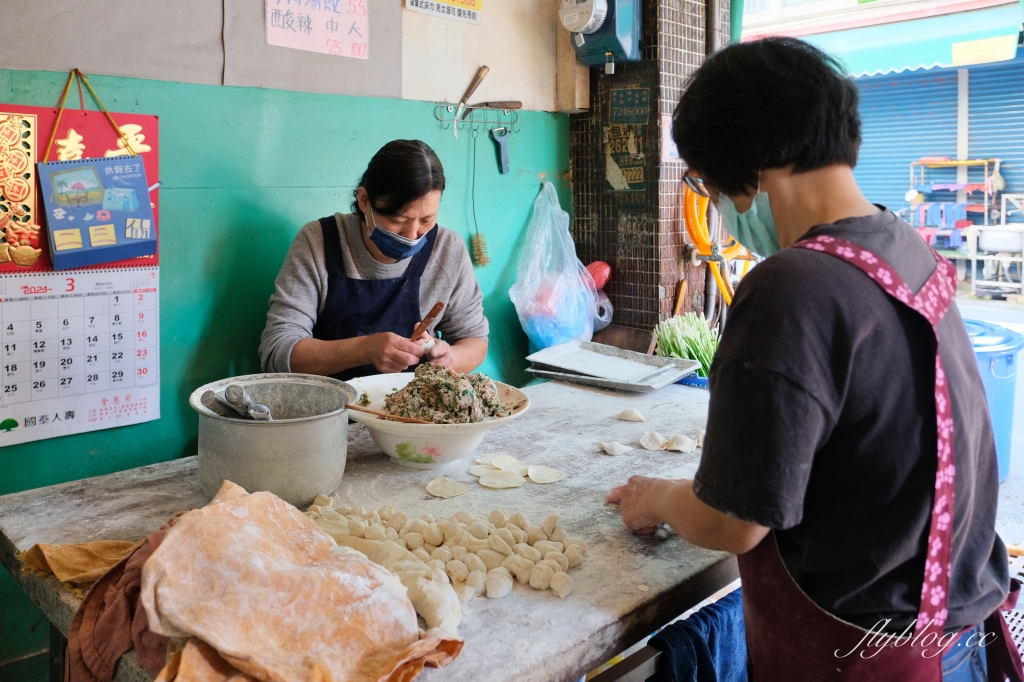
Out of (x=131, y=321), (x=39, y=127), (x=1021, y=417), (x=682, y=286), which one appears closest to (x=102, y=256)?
(x=131, y=321)

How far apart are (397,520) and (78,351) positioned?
4.48ft

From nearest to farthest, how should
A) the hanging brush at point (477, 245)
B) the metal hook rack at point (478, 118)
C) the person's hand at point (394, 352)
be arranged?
the person's hand at point (394, 352) < the metal hook rack at point (478, 118) < the hanging brush at point (477, 245)

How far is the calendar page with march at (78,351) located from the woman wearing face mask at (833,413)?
186cm

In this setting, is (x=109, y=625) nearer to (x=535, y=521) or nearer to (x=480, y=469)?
(x=535, y=521)

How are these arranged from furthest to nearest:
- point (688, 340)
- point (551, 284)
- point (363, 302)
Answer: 1. point (551, 284)
2. point (688, 340)
3. point (363, 302)

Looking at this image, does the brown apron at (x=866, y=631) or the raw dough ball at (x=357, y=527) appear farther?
the raw dough ball at (x=357, y=527)

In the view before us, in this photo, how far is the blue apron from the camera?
267cm

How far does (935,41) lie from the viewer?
6.13 m

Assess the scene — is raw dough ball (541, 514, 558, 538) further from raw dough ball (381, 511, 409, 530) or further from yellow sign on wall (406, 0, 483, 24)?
yellow sign on wall (406, 0, 483, 24)

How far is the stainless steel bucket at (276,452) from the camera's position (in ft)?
5.07

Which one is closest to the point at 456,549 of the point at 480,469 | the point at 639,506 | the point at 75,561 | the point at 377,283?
the point at 639,506

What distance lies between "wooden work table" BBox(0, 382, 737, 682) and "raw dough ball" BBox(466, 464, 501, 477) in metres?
0.02

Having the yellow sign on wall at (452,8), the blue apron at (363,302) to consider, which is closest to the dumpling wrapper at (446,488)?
the blue apron at (363,302)

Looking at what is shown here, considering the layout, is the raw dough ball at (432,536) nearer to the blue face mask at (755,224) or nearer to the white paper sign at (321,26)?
the blue face mask at (755,224)
